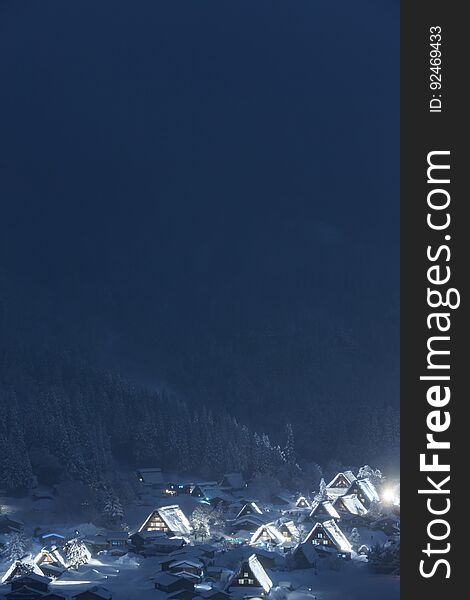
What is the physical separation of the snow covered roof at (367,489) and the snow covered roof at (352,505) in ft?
7.67

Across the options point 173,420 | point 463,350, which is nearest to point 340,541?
point 173,420

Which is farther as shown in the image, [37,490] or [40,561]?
[37,490]

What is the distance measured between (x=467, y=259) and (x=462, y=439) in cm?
210

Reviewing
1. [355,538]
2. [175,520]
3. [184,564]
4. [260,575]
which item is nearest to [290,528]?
[355,538]

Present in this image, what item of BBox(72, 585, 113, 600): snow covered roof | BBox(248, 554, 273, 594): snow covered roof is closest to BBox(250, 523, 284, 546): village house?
BBox(248, 554, 273, 594): snow covered roof

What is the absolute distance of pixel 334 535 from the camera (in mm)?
40812

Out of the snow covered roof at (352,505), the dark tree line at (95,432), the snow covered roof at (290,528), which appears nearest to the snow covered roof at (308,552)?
the snow covered roof at (290,528)

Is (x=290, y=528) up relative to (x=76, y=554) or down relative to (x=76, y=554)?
up

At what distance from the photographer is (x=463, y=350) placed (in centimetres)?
852

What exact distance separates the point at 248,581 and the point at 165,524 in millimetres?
13884

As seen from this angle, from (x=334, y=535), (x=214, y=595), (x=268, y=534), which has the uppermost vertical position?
(x=334, y=535)

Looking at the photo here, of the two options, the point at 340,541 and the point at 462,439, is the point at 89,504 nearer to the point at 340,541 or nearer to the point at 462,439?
the point at 340,541

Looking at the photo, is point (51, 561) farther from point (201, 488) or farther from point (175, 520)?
point (201, 488)

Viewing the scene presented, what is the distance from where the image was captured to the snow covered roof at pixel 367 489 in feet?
182
